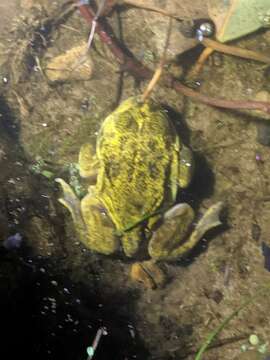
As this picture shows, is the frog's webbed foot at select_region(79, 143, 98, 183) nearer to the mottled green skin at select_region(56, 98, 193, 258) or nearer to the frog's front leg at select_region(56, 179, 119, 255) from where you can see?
the mottled green skin at select_region(56, 98, 193, 258)

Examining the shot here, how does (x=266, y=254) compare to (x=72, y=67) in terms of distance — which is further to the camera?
(x=72, y=67)

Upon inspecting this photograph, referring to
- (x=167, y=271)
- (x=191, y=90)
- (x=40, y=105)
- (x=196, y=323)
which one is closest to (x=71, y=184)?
(x=40, y=105)

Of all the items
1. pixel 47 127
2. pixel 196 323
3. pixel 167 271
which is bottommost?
pixel 196 323

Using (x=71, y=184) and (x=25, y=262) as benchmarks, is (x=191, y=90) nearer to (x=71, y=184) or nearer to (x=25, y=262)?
(x=71, y=184)

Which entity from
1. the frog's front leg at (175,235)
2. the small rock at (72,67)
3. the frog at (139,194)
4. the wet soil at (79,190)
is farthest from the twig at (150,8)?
the frog's front leg at (175,235)

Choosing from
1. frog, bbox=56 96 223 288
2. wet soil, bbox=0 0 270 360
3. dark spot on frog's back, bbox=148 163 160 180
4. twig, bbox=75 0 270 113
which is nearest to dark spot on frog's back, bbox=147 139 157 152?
frog, bbox=56 96 223 288

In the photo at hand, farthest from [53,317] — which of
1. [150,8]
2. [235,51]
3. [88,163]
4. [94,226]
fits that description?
[150,8]

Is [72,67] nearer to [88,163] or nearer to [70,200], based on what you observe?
[88,163]
